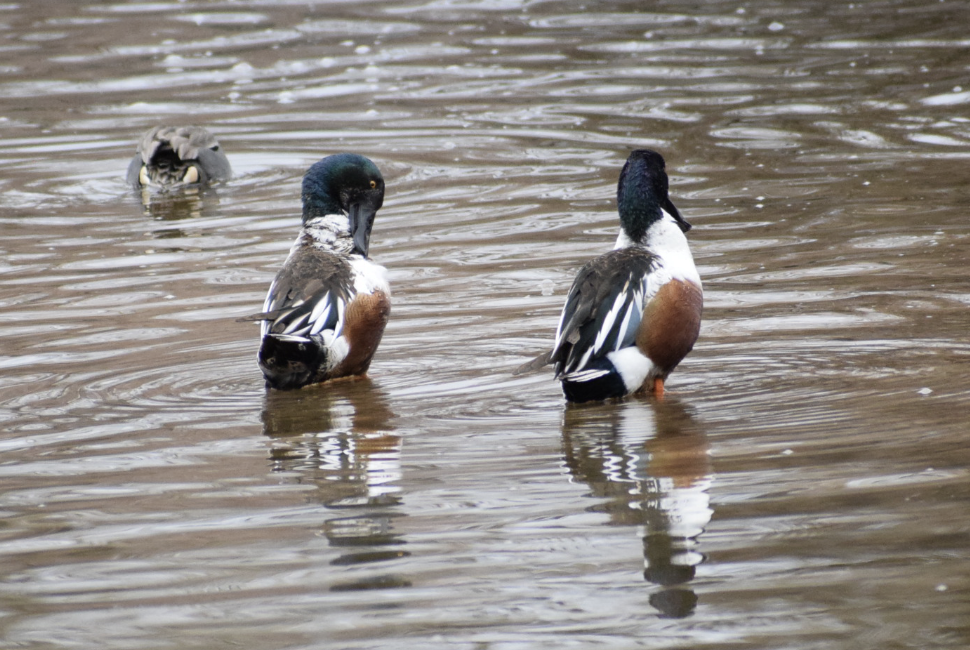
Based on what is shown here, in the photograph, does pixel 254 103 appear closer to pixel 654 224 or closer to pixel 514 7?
pixel 514 7

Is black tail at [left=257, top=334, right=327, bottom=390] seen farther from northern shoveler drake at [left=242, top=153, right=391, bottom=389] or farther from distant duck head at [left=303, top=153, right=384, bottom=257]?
distant duck head at [left=303, top=153, right=384, bottom=257]

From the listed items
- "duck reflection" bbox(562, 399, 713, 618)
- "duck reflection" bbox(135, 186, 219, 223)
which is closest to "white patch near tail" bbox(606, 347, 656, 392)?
"duck reflection" bbox(562, 399, 713, 618)

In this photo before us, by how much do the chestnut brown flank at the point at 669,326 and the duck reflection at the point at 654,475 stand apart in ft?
0.62

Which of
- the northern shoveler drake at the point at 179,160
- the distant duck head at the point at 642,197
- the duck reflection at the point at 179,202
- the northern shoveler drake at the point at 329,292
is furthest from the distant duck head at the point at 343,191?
the northern shoveler drake at the point at 179,160

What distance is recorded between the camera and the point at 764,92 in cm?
1334

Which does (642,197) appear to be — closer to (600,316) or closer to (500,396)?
(600,316)

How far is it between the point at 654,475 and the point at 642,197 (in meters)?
1.68

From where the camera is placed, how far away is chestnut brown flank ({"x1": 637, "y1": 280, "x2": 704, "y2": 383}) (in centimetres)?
550

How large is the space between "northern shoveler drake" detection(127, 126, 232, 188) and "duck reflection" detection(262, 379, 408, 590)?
17.0 ft

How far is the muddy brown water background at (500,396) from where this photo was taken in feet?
11.9

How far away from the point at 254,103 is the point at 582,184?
16.7 ft

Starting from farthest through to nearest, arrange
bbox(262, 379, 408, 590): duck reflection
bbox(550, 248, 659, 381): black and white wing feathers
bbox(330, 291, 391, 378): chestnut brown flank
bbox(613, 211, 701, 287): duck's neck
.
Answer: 1. bbox(330, 291, 391, 378): chestnut brown flank
2. bbox(613, 211, 701, 287): duck's neck
3. bbox(550, 248, 659, 381): black and white wing feathers
4. bbox(262, 379, 408, 590): duck reflection

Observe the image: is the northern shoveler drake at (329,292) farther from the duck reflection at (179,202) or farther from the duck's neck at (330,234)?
the duck reflection at (179,202)

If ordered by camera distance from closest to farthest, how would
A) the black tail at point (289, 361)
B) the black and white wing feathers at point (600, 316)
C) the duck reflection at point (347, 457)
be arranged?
the duck reflection at point (347, 457), the black and white wing feathers at point (600, 316), the black tail at point (289, 361)
